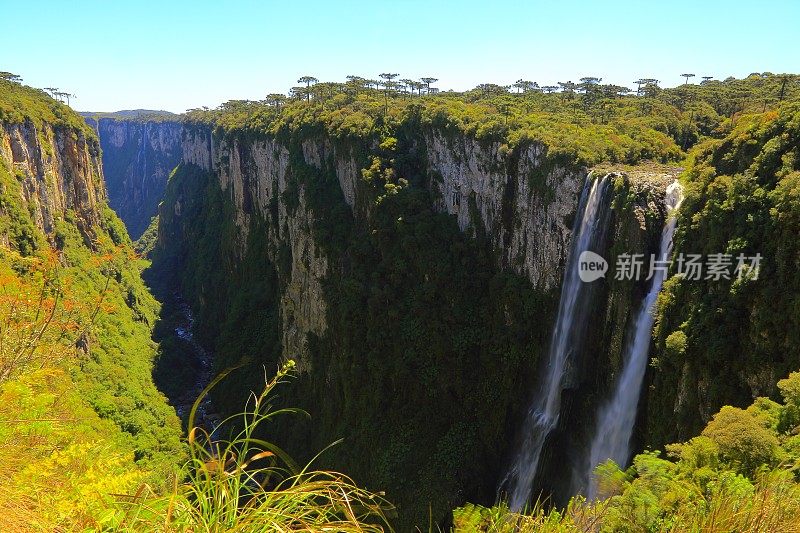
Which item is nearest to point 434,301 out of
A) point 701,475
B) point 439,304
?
point 439,304

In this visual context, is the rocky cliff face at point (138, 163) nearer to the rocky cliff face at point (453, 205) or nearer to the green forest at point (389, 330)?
the green forest at point (389, 330)

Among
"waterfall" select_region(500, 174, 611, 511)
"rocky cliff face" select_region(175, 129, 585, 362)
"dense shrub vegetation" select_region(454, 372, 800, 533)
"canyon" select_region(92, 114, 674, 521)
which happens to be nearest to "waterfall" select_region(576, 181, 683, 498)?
"canyon" select_region(92, 114, 674, 521)

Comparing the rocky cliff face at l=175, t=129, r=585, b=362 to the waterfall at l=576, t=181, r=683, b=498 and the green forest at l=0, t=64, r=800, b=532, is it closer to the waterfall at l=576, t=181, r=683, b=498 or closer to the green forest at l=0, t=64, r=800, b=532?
the green forest at l=0, t=64, r=800, b=532

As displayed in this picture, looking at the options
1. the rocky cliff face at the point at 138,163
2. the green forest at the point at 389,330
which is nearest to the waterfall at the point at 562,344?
the green forest at the point at 389,330

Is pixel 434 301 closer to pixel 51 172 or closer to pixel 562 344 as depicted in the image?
pixel 562 344

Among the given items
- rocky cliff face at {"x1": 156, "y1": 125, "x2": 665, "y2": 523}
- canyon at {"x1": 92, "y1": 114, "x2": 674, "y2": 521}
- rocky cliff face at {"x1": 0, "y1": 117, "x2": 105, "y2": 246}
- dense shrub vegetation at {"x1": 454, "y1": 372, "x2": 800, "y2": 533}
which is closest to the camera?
dense shrub vegetation at {"x1": 454, "y1": 372, "x2": 800, "y2": 533}

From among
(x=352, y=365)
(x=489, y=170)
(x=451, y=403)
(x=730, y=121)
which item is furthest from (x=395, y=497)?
(x=730, y=121)
